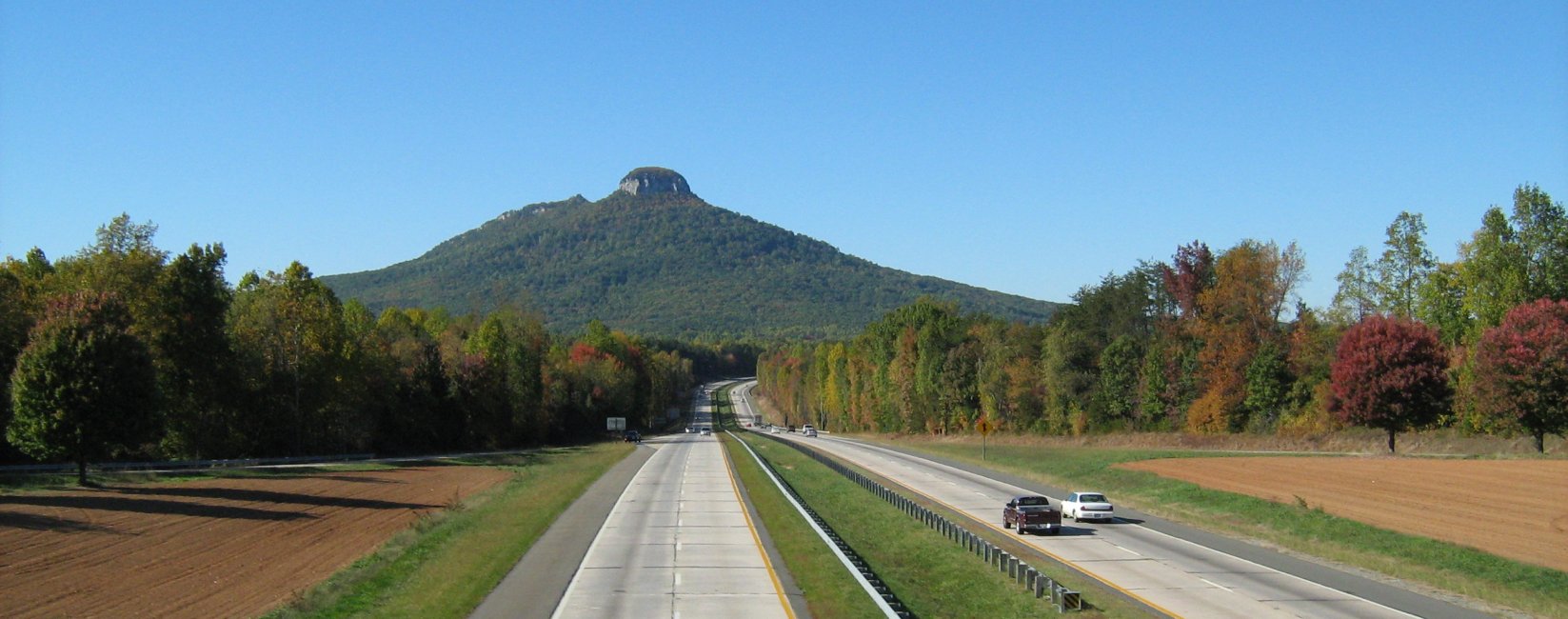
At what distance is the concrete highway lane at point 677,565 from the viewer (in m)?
26.2

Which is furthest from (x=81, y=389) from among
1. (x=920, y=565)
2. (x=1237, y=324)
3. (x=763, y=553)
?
(x=1237, y=324)

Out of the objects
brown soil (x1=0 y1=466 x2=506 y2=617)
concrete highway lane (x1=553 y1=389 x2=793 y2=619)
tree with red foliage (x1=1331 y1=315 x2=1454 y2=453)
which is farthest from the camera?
tree with red foliage (x1=1331 y1=315 x2=1454 y2=453)

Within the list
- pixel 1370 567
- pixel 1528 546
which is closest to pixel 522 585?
pixel 1370 567

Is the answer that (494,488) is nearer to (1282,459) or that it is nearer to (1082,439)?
(1282,459)

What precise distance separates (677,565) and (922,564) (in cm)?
748

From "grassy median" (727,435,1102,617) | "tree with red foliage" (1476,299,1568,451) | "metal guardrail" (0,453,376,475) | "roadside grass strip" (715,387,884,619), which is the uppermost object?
"tree with red foliage" (1476,299,1568,451)

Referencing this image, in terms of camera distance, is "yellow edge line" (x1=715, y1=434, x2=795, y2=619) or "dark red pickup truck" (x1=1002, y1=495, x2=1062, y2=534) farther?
"dark red pickup truck" (x1=1002, y1=495, x2=1062, y2=534)

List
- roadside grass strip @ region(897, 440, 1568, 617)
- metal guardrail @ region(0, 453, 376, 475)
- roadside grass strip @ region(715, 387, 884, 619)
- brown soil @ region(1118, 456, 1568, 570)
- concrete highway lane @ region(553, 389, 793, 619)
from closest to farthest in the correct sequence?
concrete highway lane @ region(553, 389, 793, 619)
roadside grass strip @ region(715, 387, 884, 619)
roadside grass strip @ region(897, 440, 1568, 617)
brown soil @ region(1118, 456, 1568, 570)
metal guardrail @ region(0, 453, 376, 475)

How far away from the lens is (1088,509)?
147ft

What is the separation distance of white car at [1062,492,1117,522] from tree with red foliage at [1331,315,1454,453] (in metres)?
32.1

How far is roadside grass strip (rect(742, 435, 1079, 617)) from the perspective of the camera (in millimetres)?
27938

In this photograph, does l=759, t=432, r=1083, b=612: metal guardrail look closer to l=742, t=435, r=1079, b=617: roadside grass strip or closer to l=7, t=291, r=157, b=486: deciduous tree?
l=742, t=435, r=1079, b=617: roadside grass strip

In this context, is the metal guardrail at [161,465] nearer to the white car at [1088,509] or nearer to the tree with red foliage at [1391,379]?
the white car at [1088,509]

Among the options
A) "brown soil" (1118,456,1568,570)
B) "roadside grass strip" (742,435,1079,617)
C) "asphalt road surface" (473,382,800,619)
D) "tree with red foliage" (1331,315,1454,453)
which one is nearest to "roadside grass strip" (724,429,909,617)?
"roadside grass strip" (742,435,1079,617)
